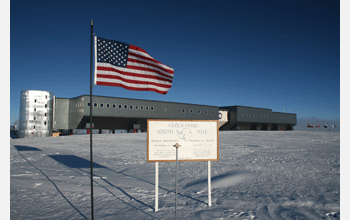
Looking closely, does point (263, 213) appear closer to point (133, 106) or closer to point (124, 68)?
point (124, 68)

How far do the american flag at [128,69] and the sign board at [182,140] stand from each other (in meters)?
1.67

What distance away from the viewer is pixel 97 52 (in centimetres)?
557

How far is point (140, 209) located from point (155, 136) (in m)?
2.01

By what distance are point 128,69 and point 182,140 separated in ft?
9.14

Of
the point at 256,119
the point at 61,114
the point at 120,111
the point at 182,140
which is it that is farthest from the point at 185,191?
the point at 256,119

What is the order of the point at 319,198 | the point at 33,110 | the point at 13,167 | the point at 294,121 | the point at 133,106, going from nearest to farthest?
the point at 319,198, the point at 13,167, the point at 33,110, the point at 133,106, the point at 294,121

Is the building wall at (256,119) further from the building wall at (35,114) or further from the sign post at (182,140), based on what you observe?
the sign post at (182,140)

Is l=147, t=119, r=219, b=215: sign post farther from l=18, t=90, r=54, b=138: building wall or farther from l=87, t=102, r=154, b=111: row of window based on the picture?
l=18, t=90, r=54, b=138: building wall

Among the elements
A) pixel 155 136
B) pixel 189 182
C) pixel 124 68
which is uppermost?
pixel 124 68

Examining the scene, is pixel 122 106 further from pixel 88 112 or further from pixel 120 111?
pixel 88 112

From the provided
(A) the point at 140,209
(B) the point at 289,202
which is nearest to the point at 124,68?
(A) the point at 140,209

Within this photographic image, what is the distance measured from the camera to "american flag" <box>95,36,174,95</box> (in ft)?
18.7

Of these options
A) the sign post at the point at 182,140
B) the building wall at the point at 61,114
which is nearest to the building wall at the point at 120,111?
the building wall at the point at 61,114

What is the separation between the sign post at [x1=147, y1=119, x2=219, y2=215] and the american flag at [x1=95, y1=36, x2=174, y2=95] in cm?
168
